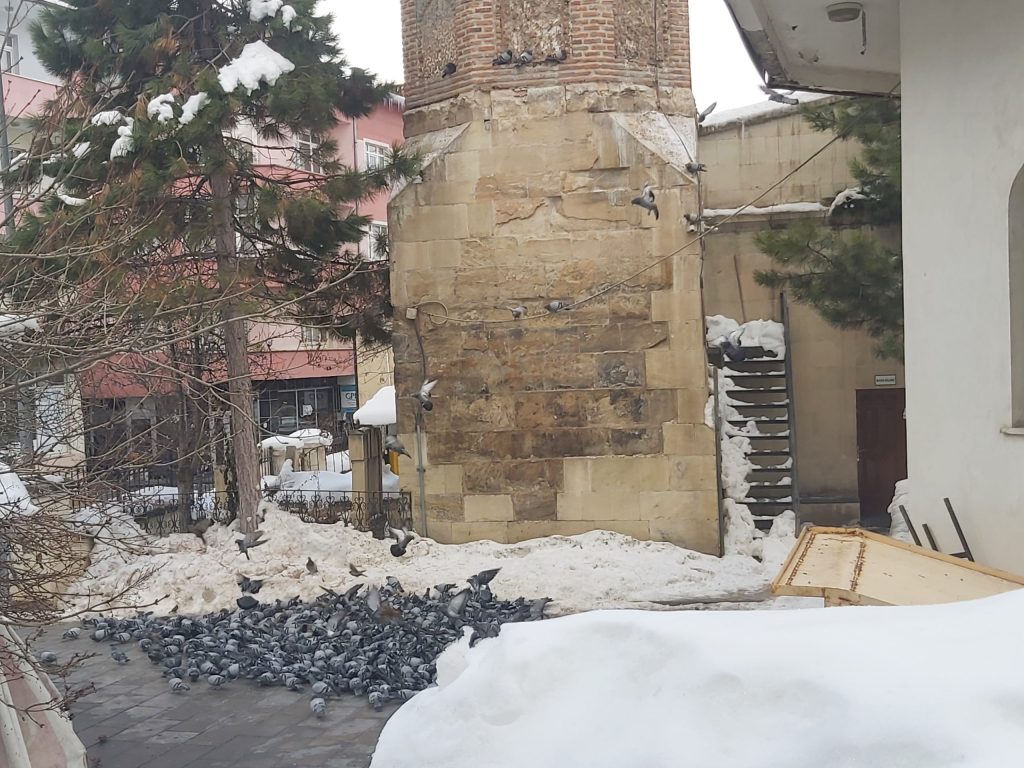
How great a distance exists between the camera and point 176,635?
8961mm

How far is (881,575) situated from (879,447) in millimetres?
9851

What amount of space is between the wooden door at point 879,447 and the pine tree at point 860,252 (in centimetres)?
197

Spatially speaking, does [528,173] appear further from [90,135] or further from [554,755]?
[554,755]

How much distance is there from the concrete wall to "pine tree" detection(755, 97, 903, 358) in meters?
1.77

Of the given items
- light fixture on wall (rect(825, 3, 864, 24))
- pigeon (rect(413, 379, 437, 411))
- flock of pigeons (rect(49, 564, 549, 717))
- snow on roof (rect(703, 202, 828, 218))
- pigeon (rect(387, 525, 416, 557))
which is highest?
light fixture on wall (rect(825, 3, 864, 24))

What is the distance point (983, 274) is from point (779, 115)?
9.43m

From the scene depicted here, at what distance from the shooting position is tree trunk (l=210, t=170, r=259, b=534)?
37.4 ft

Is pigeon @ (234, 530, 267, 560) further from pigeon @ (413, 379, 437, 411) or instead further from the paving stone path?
the paving stone path

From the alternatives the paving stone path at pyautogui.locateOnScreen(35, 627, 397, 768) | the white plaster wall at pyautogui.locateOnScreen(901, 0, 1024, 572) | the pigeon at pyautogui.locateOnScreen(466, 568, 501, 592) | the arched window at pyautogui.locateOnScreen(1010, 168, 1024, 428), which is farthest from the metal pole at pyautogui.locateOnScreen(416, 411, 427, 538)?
the arched window at pyautogui.locateOnScreen(1010, 168, 1024, 428)

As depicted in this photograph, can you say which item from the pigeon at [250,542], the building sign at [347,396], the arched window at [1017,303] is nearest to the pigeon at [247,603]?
the pigeon at [250,542]

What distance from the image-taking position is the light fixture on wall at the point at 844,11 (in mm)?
7270

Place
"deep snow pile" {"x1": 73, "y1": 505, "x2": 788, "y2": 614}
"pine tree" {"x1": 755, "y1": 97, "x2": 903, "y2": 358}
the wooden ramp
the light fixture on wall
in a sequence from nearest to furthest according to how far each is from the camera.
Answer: the wooden ramp, the light fixture on wall, "deep snow pile" {"x1": 73, "y1": 505, "x2": 788, "y2": 614}, "pine tree" {"x1": 755, "y1": 97, "x2": 903, "y2": 358}

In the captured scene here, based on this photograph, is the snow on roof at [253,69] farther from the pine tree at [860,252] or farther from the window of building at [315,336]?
the pine tree at [860,252]

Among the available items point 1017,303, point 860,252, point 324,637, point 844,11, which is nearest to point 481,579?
point 324,637
